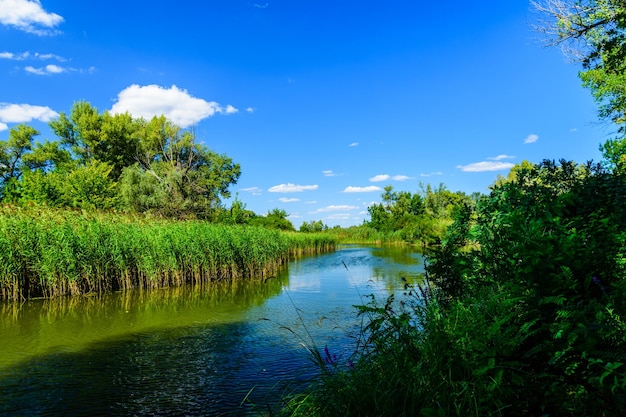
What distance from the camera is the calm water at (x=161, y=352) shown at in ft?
14.8

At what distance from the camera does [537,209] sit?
4168 mm

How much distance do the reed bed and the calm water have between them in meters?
0.66

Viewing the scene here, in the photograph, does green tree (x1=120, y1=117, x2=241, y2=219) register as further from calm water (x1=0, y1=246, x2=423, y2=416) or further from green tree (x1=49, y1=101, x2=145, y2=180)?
calm water (x1=0, y1=246, x2=423, y2=416)

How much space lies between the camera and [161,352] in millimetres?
6316

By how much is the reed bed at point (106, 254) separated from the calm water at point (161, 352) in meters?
0.66

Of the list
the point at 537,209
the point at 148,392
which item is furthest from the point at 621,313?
the point at 148,392

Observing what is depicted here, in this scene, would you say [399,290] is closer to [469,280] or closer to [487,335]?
[469,280]

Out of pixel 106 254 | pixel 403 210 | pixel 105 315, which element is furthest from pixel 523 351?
pixel 403 210

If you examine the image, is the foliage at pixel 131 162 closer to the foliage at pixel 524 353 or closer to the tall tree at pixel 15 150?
the tall tree at pixel 15 150

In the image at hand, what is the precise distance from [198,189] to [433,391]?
33.8 m

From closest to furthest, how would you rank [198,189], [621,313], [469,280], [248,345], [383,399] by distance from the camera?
[383,399], [621,313], [469,280], [248,345], [198,189]

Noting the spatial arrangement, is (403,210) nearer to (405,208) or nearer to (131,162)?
(405,208)

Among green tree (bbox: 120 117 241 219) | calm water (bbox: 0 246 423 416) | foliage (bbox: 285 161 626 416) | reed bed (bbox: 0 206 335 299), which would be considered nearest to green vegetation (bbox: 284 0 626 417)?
foliage (bbox: 285 161 626 416)

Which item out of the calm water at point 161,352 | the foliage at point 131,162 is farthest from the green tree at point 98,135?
the calm water at point 161,352
